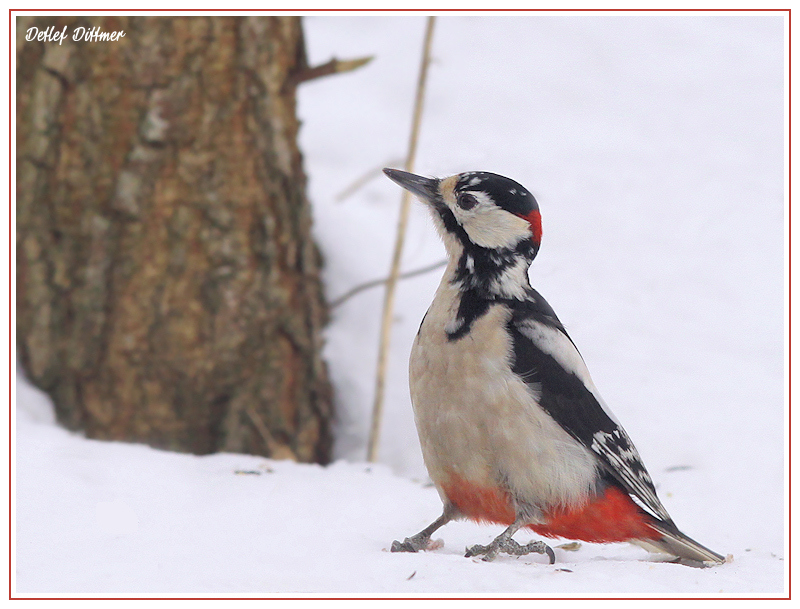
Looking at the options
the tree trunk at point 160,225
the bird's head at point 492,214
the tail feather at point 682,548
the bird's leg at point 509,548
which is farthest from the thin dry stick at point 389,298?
the tail feather at point 682,548

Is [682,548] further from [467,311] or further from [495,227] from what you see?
[495,227]

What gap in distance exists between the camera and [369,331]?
5.03 m

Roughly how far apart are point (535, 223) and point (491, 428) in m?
0.77

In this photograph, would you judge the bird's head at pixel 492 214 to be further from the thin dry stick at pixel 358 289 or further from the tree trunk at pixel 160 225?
the tree trunk at pixel 160 225

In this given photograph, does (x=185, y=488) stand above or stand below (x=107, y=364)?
below

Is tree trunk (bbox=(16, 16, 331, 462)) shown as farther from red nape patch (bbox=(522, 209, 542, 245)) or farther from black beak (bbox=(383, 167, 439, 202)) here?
red nape patch (bbox=(522, 209, 542, 245))

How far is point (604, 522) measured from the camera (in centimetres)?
301

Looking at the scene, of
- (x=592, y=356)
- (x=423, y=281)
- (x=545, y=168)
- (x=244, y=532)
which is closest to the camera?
(x=244, y=532)

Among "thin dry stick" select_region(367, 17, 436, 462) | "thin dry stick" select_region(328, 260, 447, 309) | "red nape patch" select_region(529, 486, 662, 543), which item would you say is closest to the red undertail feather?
"red nape patch" select_region(529, 486, 662, 543)

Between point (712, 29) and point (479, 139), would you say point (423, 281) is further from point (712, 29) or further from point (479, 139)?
point (712, 29)

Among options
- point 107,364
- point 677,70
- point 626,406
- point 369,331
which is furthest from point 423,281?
point 677,70

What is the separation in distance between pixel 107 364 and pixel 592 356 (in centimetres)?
256

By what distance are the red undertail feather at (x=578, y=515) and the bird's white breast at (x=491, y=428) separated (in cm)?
4

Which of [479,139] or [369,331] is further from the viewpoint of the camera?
[479,139]
